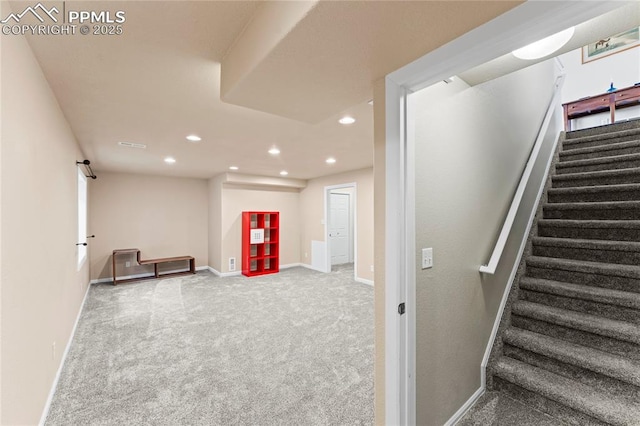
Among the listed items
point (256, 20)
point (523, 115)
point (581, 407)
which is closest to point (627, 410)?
point (581, 407)

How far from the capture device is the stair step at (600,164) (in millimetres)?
2689

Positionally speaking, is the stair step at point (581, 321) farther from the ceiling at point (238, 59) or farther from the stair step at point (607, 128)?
the stair step at point (607, 128)

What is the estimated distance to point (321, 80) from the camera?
1.50m

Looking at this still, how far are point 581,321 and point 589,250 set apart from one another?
0.75 meters

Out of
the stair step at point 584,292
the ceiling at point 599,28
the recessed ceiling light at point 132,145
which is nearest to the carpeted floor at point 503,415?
the stair step at point 584,292

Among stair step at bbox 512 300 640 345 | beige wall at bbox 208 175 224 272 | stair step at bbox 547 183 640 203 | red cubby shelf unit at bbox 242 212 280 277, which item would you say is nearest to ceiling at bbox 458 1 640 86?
stair step at bbox 512 300 640 345

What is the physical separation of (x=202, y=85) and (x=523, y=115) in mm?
2861

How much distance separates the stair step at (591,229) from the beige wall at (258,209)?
17.5 ft

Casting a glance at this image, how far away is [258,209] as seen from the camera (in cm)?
666

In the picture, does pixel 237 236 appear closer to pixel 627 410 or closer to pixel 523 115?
pixel 523 115

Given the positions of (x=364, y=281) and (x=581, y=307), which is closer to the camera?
(x=581, y=307)

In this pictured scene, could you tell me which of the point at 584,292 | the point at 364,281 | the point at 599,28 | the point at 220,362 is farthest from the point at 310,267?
the point at 599,28

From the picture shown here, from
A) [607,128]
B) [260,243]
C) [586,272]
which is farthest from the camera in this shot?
[260,243]

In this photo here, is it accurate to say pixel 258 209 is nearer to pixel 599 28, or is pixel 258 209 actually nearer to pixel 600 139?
pixel 600 139
